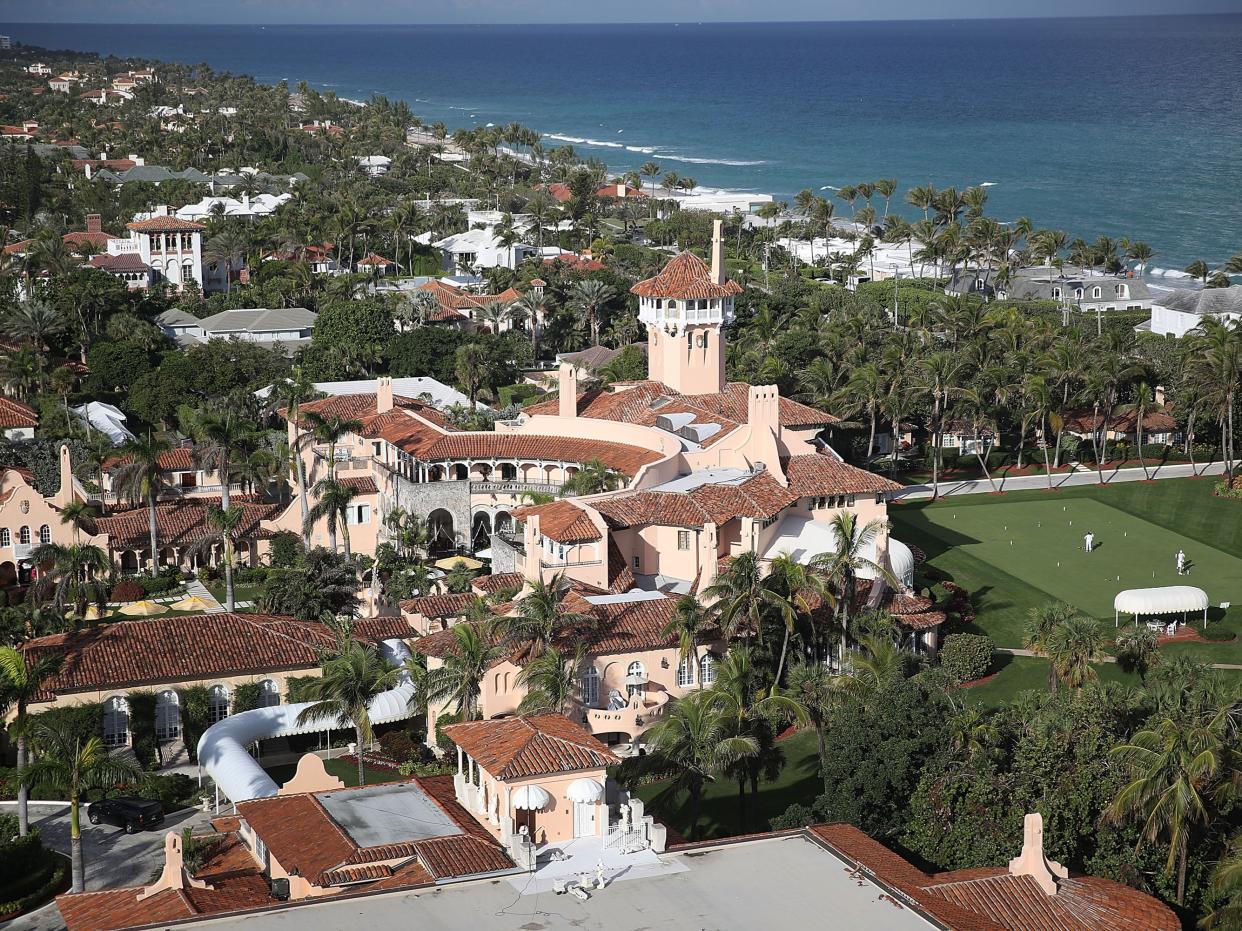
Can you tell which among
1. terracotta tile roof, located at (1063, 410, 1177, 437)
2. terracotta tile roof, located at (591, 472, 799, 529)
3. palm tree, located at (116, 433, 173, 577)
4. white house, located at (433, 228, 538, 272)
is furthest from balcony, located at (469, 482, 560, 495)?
white house, located at (433, 228, 538, 272)

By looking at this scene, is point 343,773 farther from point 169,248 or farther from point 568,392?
point 169,248

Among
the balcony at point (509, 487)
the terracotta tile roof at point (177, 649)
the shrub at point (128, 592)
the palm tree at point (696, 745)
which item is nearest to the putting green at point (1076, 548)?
the balcony at point (509, 487)

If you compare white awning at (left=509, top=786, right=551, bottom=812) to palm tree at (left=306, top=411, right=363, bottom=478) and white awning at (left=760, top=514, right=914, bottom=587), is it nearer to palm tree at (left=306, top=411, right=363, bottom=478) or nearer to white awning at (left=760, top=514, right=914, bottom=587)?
white awning at (left=760, top=514, right=914, bottom=587)

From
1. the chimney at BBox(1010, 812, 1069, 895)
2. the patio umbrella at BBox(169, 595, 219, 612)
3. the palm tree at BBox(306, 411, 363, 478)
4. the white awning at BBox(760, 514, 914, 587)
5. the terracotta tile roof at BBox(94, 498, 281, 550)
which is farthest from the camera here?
the terracotta tile roof at BBox(94, 498, 281, 550)

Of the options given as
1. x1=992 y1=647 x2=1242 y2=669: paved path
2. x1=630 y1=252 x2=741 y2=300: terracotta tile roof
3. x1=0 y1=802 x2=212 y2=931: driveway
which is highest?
x1=630 y1=252 x2=741 y2=300: terracotta tile roof

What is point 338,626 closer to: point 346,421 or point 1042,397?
point 346,421

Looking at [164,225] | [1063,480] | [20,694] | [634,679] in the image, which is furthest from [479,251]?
[20,694]

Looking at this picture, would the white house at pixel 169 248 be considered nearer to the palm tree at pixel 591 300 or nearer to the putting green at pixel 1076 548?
the palm tree at pixel 591 300

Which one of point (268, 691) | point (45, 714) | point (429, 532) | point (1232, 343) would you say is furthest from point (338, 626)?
point (1232, 343)
